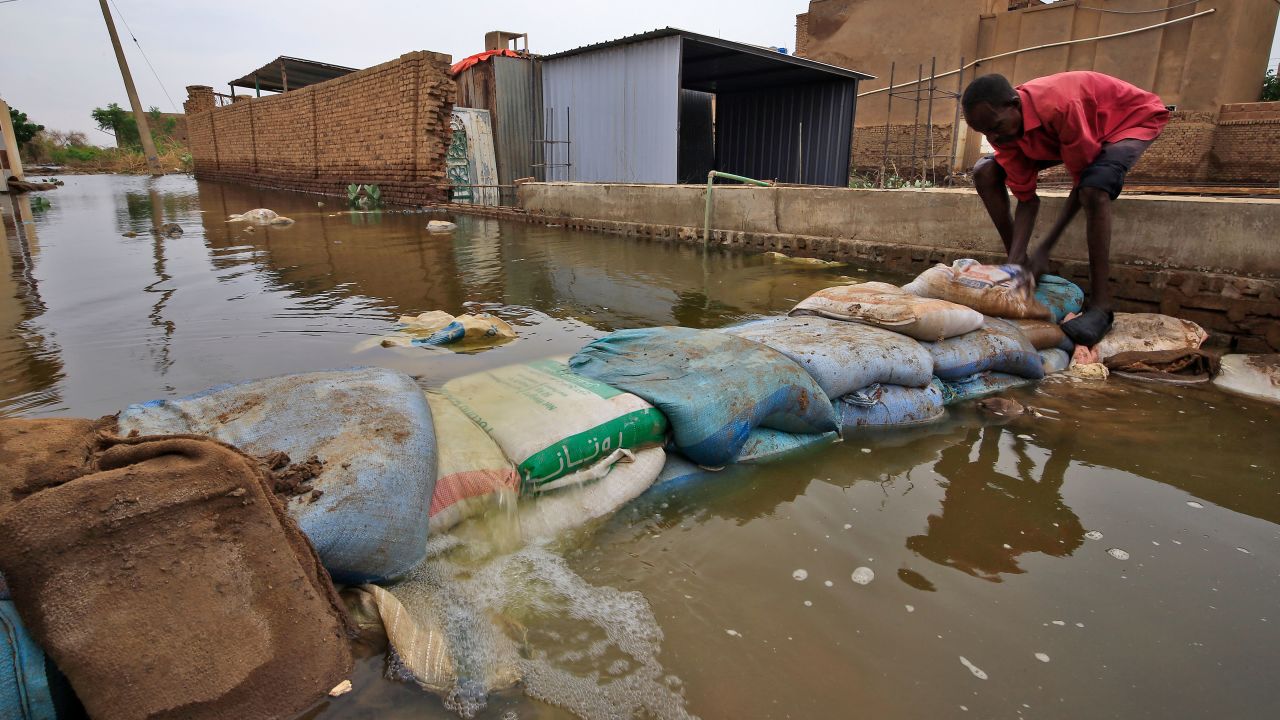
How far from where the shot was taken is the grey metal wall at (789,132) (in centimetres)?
1038

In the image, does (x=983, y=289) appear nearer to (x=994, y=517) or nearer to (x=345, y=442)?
(x=994, y=517)

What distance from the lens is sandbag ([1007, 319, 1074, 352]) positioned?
9.76ft

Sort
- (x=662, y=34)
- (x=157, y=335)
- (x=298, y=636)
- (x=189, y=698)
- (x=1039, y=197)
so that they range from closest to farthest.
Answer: (x=189, y=698), (x=298, y=636), (x=157, y=335), (x=1039, y=197), (x=662, y=34)

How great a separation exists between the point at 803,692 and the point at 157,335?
352cm

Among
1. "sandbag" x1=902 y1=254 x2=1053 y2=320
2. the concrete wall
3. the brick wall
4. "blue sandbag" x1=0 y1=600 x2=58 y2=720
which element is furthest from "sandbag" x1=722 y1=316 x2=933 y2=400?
the brick wall

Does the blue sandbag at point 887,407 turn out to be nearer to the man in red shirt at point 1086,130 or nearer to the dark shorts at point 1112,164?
the man in red shirt at point 1086,130

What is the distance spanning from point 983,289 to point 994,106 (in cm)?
82

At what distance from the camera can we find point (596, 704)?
3.82ft

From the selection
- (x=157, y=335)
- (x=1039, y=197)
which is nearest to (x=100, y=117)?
(x=157, y=335)

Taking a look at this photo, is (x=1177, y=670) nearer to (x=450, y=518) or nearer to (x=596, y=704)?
(x=596, y=704)

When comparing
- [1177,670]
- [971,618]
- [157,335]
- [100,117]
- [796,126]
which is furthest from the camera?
[100,117]

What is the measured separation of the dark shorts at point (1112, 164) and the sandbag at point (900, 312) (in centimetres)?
93

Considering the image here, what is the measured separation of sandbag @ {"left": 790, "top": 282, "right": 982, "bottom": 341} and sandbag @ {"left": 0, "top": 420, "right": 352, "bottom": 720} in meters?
2.18

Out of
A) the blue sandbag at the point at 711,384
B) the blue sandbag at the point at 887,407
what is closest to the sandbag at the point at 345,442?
the blue sandbag at the point at 711,384
